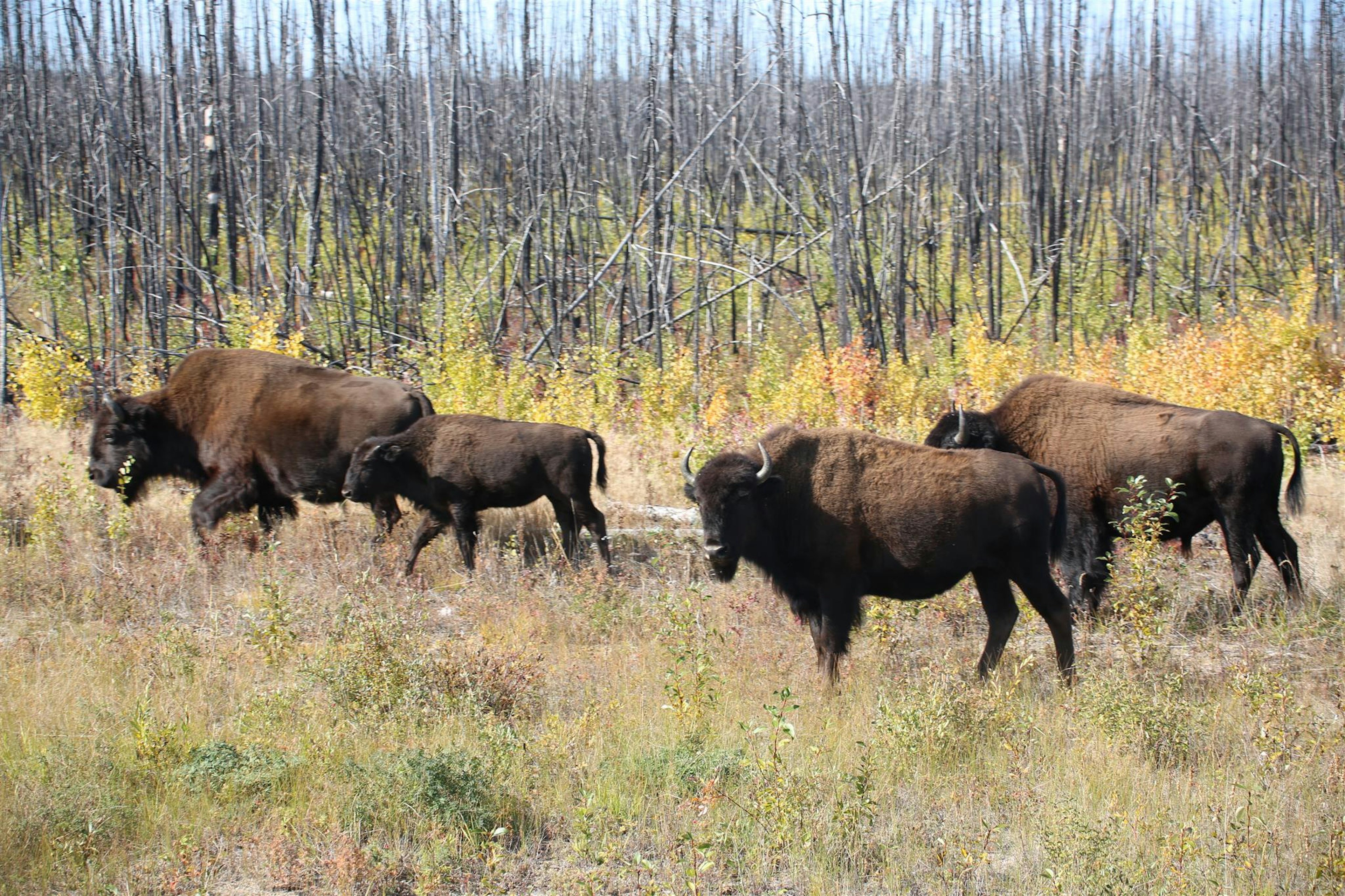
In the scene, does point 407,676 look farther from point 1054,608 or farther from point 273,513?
point 273,513

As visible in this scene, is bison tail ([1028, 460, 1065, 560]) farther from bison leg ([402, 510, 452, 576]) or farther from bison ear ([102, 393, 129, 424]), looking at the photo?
bison ear ([102, 393, 129, 424])

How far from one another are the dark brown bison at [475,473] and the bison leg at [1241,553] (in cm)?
431

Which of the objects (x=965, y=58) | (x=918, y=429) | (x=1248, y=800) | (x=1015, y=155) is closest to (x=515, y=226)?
(x=965, y=58)

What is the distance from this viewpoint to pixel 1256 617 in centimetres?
712

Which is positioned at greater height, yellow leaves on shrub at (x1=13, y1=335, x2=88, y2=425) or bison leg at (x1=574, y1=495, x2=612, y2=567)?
yellow leaves on shrub at (x1=13, y1=335, x2=88, y2=425)

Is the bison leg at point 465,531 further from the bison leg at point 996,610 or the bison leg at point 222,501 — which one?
the bison leg at point 996,610

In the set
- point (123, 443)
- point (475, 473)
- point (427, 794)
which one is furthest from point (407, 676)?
point (123, 443)

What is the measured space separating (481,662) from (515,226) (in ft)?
54.2

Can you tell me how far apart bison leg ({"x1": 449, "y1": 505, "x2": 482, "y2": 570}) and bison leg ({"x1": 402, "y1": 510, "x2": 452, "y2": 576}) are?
4cm

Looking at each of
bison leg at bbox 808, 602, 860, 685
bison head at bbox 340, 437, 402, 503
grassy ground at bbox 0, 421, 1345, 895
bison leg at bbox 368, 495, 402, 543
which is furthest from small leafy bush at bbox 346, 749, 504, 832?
bison leg at bbox 368, 495, 402, 543

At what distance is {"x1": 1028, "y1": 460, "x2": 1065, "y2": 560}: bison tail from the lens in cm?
639

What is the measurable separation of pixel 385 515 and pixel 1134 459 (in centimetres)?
565

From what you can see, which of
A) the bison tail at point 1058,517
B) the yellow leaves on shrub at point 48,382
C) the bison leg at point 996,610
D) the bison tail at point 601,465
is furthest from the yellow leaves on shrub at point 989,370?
the yellow leaves on shrub at point 48,382

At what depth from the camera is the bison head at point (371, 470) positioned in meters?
8.63
